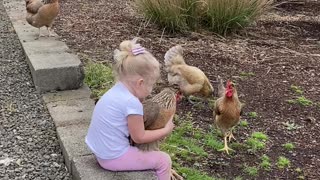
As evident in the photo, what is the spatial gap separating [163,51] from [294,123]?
87.6 inches

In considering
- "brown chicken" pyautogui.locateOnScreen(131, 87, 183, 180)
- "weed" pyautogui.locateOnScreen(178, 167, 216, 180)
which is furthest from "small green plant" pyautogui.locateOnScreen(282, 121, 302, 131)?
"brown chicken" pyautogui.locateOnScreen(131, 87, 183, 180)

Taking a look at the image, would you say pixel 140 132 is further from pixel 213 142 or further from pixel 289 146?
pixel 289 146

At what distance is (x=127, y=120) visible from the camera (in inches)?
118

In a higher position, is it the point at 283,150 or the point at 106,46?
the point at 283,150

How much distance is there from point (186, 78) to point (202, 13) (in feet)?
8.63

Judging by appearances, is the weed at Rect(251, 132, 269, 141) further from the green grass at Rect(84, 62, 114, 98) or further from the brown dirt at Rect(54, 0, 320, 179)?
the green grass at Rect(84, 62, 114, 98)

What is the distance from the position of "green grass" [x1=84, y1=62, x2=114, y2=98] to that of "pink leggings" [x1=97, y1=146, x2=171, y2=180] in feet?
6.10

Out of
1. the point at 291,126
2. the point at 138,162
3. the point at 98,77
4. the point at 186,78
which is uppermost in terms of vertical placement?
the point at 138,162

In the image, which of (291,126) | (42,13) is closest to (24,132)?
(291,126)

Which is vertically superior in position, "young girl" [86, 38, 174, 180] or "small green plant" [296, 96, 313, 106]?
"young girl" [86, 38, 174, 180]

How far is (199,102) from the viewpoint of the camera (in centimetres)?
500

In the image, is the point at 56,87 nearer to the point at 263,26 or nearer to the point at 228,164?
the point at 228,164

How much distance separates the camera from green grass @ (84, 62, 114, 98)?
5000 millimetres

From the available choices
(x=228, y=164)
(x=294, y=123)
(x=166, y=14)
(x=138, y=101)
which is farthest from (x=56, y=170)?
(x=166, y=14)
